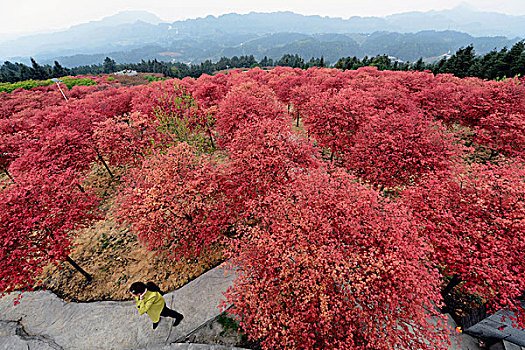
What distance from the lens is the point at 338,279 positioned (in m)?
5.61

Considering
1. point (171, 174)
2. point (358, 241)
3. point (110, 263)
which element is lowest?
point (110, 263)

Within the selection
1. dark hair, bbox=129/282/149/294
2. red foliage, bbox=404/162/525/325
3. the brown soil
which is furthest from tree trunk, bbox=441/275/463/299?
dark hair, bbox=129/282/149/294

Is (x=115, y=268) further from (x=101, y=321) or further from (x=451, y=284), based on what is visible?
(x=451, y=284)

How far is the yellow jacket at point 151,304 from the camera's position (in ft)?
20.4

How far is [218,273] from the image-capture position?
9180mm

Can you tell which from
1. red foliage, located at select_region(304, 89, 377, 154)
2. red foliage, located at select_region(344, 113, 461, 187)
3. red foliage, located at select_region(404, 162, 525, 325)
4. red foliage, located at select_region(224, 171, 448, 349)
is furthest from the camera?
red foliage, located at select_region(304, 89, 377, 154)

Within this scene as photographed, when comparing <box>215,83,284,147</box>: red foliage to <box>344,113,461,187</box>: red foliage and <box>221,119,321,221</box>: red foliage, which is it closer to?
<box>221,119,321,221</box>: red foliage

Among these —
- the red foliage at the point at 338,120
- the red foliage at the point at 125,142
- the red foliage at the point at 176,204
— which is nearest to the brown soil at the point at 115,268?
the red foliage at the point at 176,204

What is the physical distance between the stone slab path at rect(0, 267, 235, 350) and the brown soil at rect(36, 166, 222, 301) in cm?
45

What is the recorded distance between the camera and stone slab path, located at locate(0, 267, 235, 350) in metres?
7.24

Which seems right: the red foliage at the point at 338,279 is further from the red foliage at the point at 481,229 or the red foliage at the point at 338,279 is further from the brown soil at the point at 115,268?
the brown soil at the point at 115,268

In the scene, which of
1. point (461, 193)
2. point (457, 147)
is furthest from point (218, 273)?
point (457, 147)

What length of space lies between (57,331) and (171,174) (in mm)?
7103

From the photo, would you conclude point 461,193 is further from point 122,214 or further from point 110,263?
point 110,263
